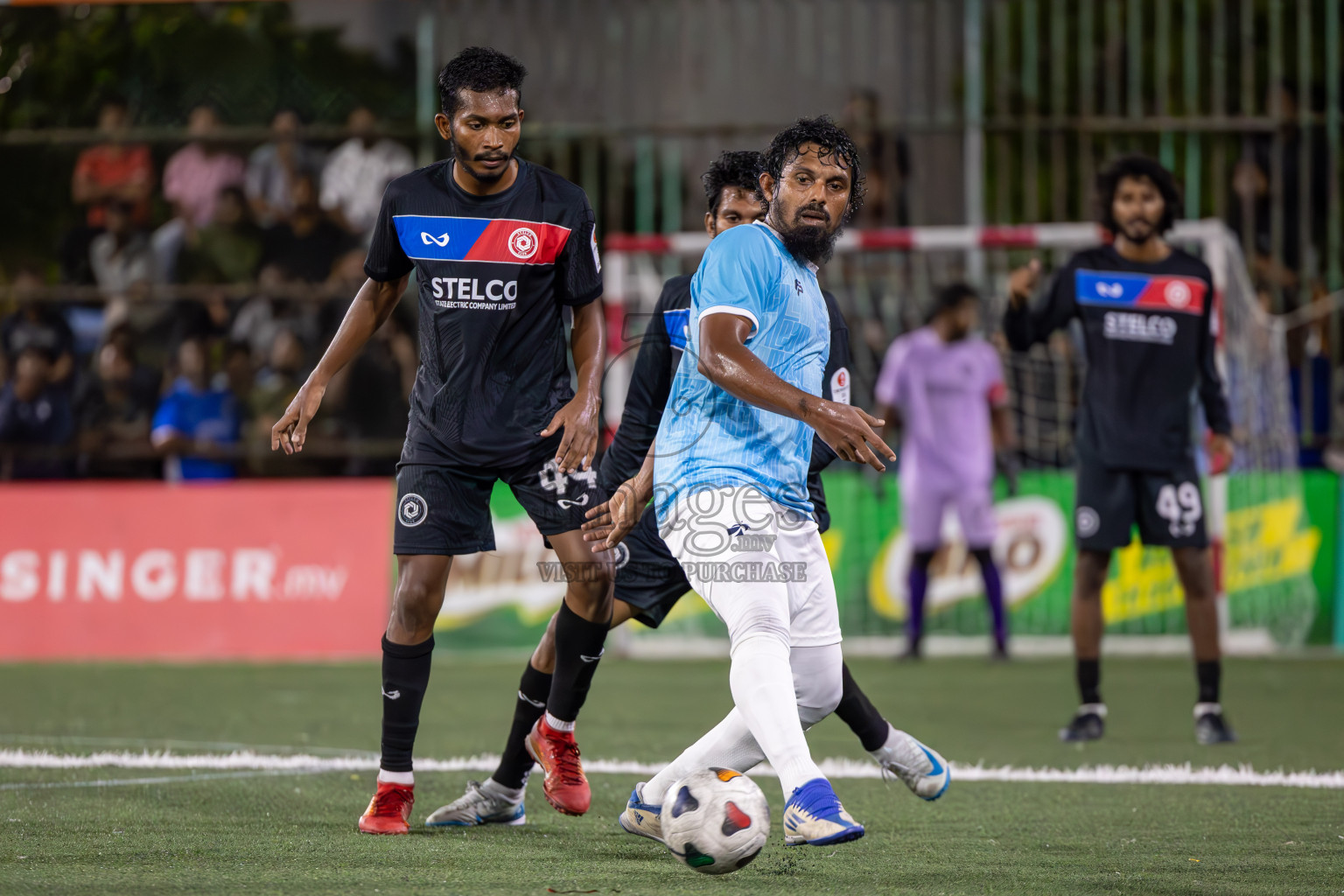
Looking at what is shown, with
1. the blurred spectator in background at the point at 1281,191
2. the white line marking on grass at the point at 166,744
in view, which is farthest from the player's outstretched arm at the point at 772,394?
the blurred spectator in background at the point at 1281,191

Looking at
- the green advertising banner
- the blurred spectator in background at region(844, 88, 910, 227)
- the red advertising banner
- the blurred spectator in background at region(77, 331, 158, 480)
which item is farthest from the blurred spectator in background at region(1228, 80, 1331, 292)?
the blurred spectator in background at region(77, 331, 158, 480)

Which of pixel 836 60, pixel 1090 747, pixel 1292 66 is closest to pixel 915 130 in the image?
pixel 836 60

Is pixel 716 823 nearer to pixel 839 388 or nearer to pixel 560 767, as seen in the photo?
pixel 560 767

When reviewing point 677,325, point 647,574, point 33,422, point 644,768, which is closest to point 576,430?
point 677,325

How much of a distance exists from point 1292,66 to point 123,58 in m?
8.63

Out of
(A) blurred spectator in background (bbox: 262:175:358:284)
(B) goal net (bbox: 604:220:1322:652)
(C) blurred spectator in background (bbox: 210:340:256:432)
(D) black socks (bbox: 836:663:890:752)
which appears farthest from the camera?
(A) blurred spectator in background (bbox: 262:175:358:284)

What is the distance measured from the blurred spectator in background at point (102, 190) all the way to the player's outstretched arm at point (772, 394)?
9.21 meters

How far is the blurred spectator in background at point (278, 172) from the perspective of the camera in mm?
12055

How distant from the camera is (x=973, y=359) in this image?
423 inches

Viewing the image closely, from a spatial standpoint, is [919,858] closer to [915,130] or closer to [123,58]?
[915,130]

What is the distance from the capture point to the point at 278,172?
39.8 feet

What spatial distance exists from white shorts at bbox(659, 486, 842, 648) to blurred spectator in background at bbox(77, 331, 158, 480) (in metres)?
8.39

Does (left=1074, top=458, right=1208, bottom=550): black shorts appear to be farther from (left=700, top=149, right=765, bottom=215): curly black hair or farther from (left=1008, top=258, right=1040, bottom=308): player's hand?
(left=700, top=149, right=765, bottom=215): curly black hair

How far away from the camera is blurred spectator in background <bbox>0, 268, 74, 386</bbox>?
11.6 meters
